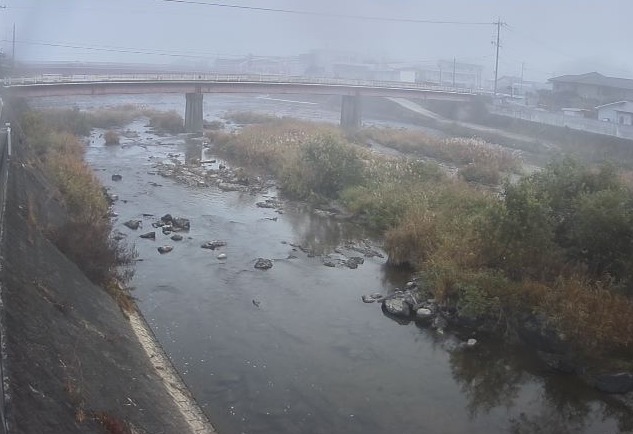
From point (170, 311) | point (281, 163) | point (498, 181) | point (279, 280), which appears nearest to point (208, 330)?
point (170, 311)

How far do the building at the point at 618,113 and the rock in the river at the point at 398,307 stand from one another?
20833 mm

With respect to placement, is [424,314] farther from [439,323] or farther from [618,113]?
[618,113]

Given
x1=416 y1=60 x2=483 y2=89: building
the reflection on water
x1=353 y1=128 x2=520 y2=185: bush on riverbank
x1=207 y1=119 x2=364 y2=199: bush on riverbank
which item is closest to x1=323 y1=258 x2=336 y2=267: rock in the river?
the reflection on water

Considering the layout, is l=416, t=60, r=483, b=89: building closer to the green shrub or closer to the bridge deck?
the bridge deck

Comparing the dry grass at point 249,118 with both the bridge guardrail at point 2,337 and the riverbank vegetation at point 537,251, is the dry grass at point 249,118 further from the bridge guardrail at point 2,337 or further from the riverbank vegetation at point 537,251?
the bridge guardrail at point 2,337

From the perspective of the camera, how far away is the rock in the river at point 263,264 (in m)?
10.2

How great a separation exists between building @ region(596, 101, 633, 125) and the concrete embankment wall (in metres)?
24.4

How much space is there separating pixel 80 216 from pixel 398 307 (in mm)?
5389

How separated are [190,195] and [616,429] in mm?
10978

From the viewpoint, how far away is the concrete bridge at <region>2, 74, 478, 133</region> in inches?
917

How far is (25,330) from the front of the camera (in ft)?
15.7

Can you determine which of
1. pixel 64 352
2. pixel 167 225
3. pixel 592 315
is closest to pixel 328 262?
pixel 167 225

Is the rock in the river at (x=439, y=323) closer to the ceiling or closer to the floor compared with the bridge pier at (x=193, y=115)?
closer to the floor

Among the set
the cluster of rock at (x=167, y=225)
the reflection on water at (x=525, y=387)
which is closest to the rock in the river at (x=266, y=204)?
the cluster of rock at (x=167, y=225)
